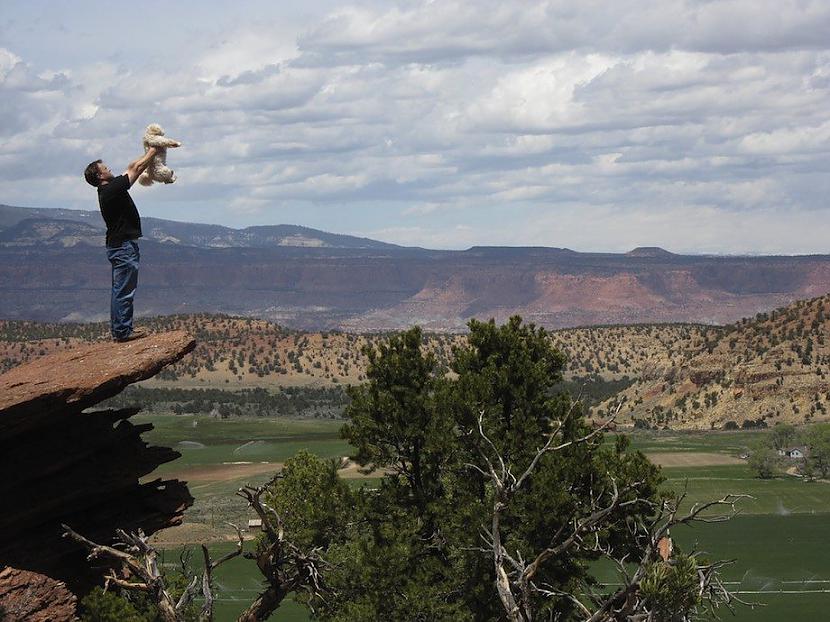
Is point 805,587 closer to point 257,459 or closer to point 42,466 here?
point 42,466

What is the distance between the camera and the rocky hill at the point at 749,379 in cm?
11450

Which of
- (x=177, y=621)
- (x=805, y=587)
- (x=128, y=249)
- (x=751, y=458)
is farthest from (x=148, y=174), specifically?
(x=751, y=458)

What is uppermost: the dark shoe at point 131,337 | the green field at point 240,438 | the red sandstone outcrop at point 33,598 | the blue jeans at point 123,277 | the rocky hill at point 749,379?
the blue jeans at point 123,277

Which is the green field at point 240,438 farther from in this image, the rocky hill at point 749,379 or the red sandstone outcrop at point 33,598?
the red sandstone outcrop at point 33,598

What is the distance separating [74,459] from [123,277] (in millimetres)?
3130

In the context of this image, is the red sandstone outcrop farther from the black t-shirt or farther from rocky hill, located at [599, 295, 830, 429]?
rocky hill, located at [599, 295, 830, 429]

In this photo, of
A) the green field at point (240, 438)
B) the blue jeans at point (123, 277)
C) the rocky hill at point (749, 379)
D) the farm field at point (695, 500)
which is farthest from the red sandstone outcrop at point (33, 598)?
the rocky hill at point (749, 379)

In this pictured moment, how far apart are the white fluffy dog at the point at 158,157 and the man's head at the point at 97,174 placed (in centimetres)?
55

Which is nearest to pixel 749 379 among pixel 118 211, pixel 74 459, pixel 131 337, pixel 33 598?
pixel 131 337

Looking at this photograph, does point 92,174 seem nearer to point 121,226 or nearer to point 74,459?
point 121,226

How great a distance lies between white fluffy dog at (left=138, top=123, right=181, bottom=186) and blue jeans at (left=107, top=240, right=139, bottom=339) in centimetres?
124

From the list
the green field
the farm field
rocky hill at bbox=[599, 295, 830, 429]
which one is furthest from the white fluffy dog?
rocky hill at bbox=[599, 295, 830, 429]

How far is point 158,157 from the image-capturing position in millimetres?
23359

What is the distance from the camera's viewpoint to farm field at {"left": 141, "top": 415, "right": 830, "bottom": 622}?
57969mm
